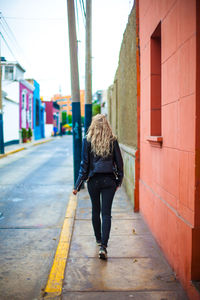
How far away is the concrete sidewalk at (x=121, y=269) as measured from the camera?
329 cm

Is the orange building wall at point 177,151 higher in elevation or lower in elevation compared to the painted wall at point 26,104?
lower

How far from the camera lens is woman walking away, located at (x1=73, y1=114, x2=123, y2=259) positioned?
162 inches

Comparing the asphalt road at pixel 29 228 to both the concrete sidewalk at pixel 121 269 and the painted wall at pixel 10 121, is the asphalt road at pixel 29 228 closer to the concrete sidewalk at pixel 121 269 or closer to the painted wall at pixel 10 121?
the concrete sidewalk at pixel 121 269

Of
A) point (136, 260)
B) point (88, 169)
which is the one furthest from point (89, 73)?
point (136, 260)

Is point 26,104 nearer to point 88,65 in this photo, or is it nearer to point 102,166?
point 88,65

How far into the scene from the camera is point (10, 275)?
3.79m

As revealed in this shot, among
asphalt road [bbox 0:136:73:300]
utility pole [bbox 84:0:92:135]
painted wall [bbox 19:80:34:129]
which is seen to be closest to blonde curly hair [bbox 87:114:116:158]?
asphalt road [bbox 0:136:73:300]

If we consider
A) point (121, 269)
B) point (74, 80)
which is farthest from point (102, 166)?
point (74, 80)

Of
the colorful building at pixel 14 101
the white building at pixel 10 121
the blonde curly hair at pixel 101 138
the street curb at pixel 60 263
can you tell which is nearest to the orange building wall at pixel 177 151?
the blonde curly hair at pixel 101 138

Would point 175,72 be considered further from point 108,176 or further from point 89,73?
point 89,73

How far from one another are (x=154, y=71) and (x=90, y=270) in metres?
3.18

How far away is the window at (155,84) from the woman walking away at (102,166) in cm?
122

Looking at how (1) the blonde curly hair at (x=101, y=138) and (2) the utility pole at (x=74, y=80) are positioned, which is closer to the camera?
(1) the blonde curly hair at (x=101, y=138)

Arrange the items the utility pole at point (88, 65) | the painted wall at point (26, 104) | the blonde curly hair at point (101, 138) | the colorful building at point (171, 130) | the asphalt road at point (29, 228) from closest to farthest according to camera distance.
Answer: the colorful building at point (171, 130) < the asphalt road at point (29, 228) < the blonde curly hair at point (101, 138) < the utility pole at point (88, 65) < the painted wall at point (26, 104)
